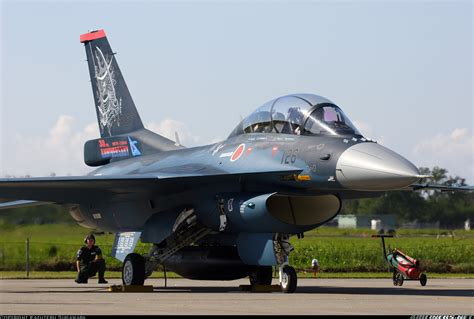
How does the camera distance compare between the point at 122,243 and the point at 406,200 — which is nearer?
the point at 122,243

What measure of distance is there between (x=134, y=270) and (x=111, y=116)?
6.35 m

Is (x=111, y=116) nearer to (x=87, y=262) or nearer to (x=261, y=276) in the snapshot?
(x=87, y=262)

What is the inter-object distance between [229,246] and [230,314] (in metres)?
7.09

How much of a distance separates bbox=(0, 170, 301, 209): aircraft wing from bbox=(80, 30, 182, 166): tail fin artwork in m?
2.82

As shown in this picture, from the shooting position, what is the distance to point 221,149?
20.0m

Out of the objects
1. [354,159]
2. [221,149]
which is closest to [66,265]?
[221,149]

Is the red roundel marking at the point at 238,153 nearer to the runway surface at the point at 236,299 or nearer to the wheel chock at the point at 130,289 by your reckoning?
the runway surface at the point at 236,299

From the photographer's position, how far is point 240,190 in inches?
752

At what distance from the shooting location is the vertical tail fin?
82.9ft

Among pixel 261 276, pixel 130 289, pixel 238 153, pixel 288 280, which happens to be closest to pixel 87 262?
pixel 130 289

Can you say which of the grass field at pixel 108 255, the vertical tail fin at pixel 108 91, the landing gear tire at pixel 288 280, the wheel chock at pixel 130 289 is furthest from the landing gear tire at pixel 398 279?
the vertical tail fin at pixel 108 91

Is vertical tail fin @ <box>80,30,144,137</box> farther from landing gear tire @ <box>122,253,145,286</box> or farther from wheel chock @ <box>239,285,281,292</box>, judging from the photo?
wheel chock @ <box>239,285,281,292</box>

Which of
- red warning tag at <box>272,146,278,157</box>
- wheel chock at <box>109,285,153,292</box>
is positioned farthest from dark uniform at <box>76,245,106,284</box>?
red warning tag at <box>272,146,278,157</box>

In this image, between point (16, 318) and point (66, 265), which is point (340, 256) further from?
point (16, 318)
